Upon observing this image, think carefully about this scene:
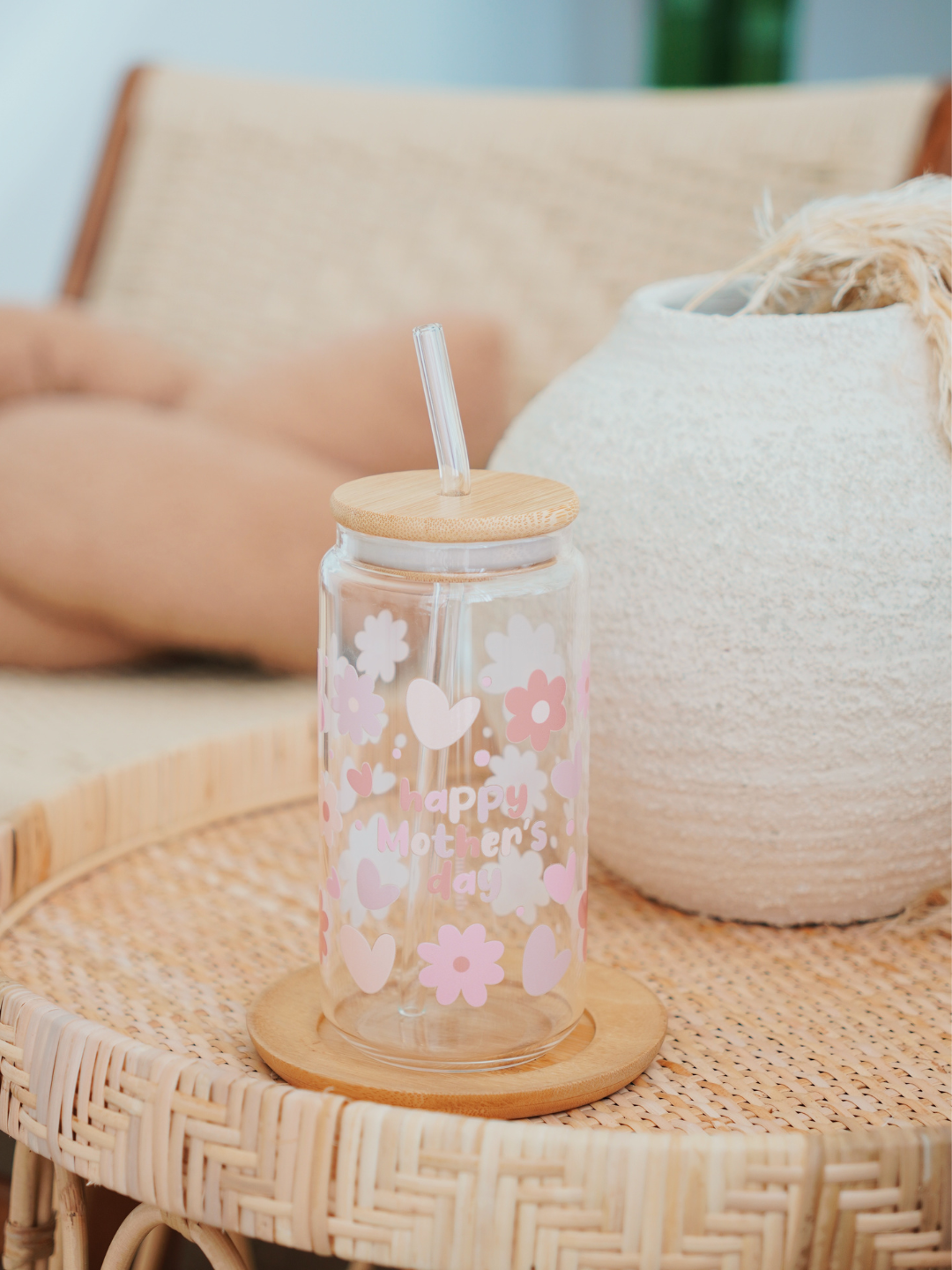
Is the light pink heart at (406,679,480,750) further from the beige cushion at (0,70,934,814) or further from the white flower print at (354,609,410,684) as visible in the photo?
the beige cushion at (0,70,934,814)

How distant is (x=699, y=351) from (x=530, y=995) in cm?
26

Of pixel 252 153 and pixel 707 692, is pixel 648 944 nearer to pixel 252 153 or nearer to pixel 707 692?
pixel 707 692

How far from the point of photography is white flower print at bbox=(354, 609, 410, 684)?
1.43ft

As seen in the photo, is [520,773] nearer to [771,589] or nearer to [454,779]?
[454,779]

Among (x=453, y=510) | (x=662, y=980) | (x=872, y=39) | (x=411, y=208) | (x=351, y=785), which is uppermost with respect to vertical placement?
(x=872, y=39)

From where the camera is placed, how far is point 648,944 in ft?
1.91

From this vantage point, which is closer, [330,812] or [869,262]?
[330,812]

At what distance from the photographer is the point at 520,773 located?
440 millimetres

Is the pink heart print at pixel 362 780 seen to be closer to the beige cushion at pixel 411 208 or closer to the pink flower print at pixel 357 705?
the pink flower print at pixel 357 705

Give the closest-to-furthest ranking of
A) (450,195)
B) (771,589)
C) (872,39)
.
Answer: (771,589)
(450,195)
(872,39)

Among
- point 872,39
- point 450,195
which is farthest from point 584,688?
point 872,39

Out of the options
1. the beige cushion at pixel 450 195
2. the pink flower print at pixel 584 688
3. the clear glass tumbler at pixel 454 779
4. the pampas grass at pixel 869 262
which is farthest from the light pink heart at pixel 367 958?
the beige cushion at pixel 450 195

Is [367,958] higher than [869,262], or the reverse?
[869,262]

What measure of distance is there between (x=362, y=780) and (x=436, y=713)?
0.14ft
